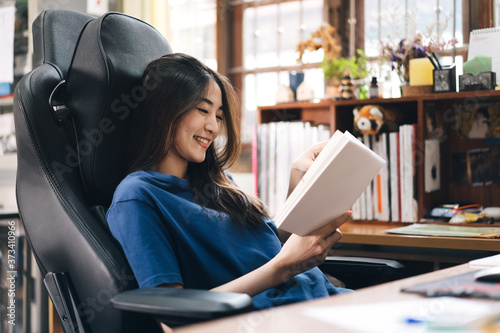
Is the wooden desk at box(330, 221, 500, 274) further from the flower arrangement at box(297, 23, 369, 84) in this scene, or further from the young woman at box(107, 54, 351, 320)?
the flower arrangement at box(297, 23, 369, 84)

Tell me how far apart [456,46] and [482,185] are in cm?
56

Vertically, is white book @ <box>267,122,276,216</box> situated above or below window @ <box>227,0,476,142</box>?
below

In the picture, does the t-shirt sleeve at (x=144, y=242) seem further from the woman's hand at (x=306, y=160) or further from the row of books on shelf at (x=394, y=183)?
the row of books on shelf at (x=394, y=183)

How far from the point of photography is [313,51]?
92.0 inches

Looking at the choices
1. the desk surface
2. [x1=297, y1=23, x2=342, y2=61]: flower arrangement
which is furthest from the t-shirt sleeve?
[x1=297, y1=23, x2=342, y2=61]: flower arrangement

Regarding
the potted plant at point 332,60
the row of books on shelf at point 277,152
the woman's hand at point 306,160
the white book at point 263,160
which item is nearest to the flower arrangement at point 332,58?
the potted plant at point 332,60

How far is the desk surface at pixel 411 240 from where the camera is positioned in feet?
4.88

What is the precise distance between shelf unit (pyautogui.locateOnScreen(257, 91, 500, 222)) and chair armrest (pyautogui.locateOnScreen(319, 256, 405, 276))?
23.2 inches

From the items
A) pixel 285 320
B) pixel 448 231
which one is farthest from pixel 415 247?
pixel 285 320

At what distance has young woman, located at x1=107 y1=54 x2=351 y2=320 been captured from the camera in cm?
113

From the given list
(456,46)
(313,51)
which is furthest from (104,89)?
(456,46)

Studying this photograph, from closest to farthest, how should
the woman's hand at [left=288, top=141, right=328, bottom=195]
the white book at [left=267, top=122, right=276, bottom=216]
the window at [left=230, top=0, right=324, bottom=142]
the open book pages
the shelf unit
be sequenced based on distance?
the open book pages
the woman's hand at [left=288, top=141, right=328, bottom=195]
the shelf unit
the white book at [left=267, top=122, right=276, bottom=216]
the window at [left=230, top=0, right=324, bottom=142]

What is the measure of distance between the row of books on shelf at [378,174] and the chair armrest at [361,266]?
565 millimetres

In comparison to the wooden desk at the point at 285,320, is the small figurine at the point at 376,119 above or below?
above
